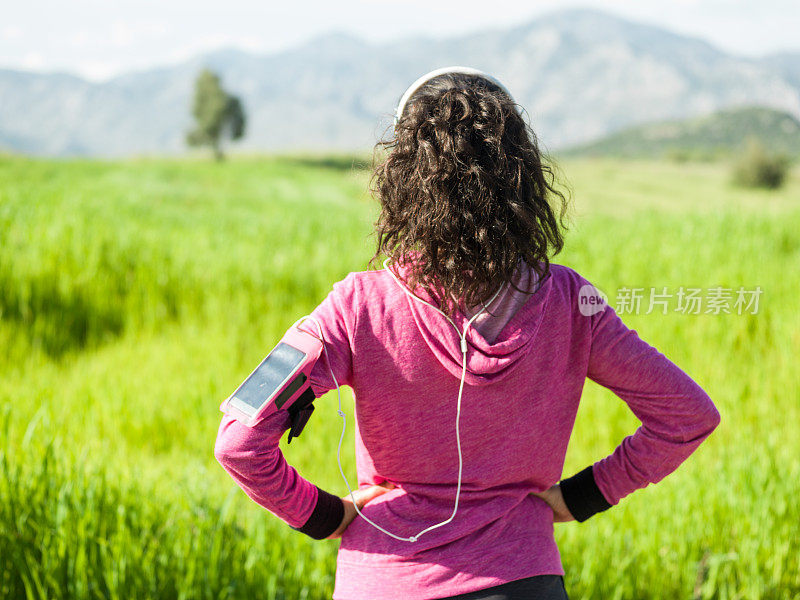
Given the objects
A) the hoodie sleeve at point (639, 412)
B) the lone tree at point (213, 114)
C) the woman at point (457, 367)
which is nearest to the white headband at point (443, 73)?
the woman at point (457, 367)

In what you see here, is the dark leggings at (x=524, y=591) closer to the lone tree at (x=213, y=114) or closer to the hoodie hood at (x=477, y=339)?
the hoodie hood at (x=477, y=339)

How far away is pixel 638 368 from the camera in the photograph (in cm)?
138

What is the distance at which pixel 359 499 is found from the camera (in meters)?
1.41

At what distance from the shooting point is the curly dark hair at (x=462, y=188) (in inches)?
49.0

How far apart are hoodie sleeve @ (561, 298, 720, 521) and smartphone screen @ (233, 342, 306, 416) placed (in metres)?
0.62

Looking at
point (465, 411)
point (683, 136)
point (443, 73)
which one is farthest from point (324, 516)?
point (683, 136)

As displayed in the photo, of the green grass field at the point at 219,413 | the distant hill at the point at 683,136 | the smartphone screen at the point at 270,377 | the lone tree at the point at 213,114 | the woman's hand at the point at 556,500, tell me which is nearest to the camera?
the smartphone screen at the point at 270,377

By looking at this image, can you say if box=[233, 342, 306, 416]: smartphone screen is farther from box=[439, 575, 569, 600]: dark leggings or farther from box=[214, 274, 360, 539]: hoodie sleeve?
box=[439, 575, 569, 600]: dark leggings

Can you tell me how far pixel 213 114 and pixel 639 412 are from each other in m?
82.8

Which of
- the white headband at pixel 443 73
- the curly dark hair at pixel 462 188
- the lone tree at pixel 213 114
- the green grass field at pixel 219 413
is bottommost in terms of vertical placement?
the green grass field at pixel 219 413

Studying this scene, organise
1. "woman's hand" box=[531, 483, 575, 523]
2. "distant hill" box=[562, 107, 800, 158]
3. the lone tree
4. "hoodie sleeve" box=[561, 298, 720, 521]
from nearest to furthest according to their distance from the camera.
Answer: "hoodie sleeve" box=[561, 298, 720, 521] → "woman's hand" box=[531, 483, 575, 523] → the lone tree → "distant hill" box=[562, 107, 800, 158]

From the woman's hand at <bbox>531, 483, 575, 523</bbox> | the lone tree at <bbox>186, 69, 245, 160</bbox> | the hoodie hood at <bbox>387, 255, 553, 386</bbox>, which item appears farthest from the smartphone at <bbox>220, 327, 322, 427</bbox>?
the lone tree at <bbox>186, 69, 245, 160</bbox>

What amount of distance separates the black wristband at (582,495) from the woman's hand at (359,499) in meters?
0.44

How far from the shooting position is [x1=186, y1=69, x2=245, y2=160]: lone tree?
78.4 m
